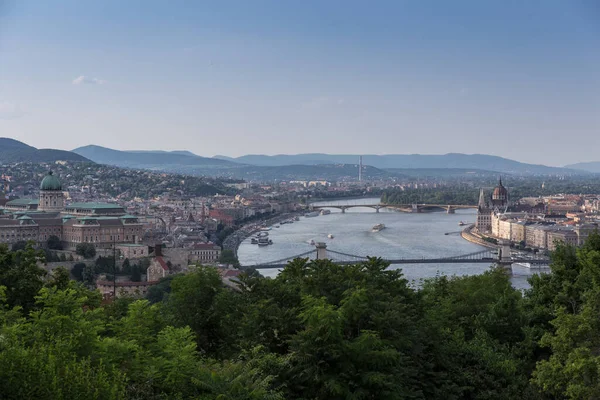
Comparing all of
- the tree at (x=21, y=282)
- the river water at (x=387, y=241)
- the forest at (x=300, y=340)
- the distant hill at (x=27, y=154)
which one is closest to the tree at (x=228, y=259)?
the river water at (x=387, y=241)

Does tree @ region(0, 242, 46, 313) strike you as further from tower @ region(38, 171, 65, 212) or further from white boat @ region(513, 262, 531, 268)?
tower @ region(38, 171, 65, 212)

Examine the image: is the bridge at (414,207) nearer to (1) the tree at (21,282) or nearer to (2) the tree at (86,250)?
(2) the tree at (86,250)

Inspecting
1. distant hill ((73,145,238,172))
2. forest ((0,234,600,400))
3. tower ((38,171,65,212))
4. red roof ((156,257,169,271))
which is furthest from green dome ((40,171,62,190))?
distant hill ((73,145,238,172))

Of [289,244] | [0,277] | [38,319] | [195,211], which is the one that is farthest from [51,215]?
[38,319]

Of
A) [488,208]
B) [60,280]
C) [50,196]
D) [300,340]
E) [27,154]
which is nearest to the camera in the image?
[300,340]

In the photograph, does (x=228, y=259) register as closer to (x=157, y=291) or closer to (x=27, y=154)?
(x=157, y=291)

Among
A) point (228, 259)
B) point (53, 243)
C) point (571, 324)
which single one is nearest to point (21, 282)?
point (571, 324)

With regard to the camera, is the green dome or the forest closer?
the forest
